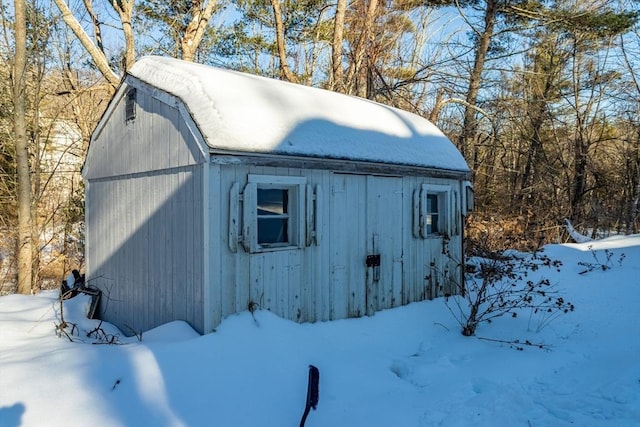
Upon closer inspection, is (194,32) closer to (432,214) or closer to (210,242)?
(432,214)

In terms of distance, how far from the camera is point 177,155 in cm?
482

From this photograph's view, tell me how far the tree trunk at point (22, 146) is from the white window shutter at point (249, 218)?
805 cm

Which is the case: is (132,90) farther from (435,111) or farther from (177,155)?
(435,111)

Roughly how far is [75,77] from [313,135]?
13.1 metres

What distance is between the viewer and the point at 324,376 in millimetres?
4203

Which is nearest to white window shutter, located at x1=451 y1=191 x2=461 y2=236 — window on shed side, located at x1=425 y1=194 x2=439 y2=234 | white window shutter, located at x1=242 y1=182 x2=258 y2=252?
window on shed side, located at x1=425 y1=194 x2=439 y2=234

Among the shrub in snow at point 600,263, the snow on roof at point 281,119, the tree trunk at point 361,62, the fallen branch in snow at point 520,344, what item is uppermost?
the tree trunk at point 361,62

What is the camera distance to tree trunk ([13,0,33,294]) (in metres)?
9.72

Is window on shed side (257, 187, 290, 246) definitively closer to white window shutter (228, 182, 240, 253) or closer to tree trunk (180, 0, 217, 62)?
white window shutter (228, 182, 240, 253)

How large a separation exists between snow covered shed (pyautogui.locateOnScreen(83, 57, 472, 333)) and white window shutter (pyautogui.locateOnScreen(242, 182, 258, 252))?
15mm

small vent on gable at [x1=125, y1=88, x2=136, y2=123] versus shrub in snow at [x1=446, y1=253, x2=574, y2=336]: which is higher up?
small vent on gable at [x1=125, y1=88, x2=136, y2=123]

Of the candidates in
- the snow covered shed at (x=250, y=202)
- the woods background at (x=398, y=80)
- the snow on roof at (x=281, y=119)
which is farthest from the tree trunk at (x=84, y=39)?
the snow on roof at (x=281, y=119)

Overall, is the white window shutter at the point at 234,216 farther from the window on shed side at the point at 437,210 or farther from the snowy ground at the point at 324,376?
the window on shed side at the point at 437,210

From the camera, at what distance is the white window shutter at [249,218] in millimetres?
4535
